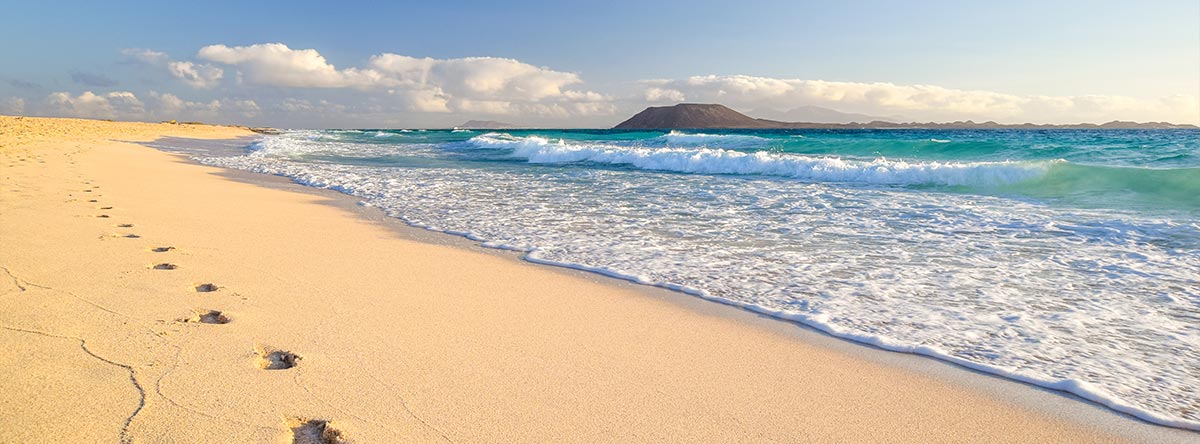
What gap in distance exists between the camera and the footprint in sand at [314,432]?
2.07 m

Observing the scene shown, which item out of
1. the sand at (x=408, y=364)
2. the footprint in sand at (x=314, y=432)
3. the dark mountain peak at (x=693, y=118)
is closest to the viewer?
the footprint in sand at (x=314, y=432)

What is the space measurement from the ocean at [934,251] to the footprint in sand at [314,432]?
8.71ft

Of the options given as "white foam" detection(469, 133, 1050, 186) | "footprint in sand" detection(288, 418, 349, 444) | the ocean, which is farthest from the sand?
"white foam" detection(469, 133, 1050, 186)

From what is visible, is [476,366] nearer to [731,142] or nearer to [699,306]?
[699,306]

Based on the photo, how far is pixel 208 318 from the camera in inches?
129

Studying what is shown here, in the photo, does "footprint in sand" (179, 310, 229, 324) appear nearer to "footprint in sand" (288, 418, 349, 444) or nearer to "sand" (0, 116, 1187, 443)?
"sand" (0, 116, 1187, 443)

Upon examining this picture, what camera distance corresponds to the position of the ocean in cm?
325

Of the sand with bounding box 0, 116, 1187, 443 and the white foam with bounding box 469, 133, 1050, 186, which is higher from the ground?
the white foam with bounding box 469, 133, 1050, 186

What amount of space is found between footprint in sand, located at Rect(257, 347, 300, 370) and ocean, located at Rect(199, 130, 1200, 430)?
2.57m

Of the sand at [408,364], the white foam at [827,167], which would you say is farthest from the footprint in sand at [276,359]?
the white foam at [827,167]

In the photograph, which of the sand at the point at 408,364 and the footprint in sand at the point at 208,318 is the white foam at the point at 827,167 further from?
the footprint in sand at the point at 208,318

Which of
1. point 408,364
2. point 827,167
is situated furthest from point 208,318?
point 827,167

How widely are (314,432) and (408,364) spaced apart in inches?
25.5

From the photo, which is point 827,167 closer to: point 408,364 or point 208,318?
point 408,364
